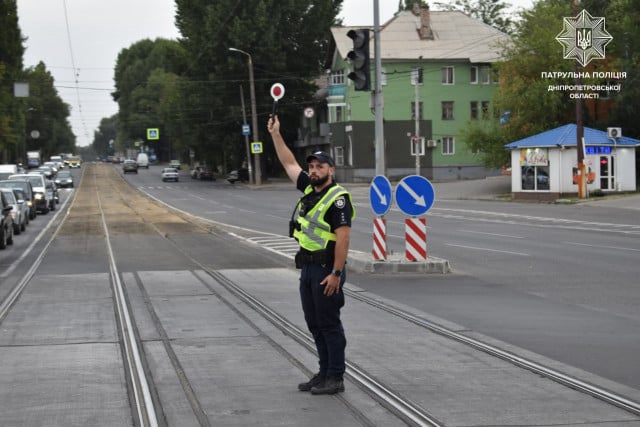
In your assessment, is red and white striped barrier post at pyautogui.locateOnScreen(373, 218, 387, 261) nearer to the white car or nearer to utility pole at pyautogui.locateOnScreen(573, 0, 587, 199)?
utility pole at pyautogui.locateOnScreen(573, 0, 587, 199)

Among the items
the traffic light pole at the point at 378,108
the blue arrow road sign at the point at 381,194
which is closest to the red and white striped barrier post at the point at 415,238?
the blue arrow road sign at the point at 381,194

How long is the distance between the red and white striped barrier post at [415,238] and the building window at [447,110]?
6335 centimetres

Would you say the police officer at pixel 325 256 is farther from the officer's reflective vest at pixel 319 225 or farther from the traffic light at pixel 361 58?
the traffic light at pixel 361 58

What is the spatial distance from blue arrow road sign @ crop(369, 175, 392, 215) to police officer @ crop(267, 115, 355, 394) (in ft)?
34.0

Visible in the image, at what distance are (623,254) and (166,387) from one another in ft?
50.2

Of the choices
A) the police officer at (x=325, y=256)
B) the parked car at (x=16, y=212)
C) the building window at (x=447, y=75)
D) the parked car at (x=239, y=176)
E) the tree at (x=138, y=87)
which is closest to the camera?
the police officer at (x=325, y=256)

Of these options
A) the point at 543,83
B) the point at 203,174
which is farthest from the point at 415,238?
the point at 203,174

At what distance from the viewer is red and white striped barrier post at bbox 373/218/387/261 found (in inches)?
701

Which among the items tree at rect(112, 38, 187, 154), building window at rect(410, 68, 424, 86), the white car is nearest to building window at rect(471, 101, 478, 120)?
building window at rect(410, 68, 424, 86)

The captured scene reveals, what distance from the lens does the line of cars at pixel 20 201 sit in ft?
86.5

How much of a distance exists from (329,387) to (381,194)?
1073 cm

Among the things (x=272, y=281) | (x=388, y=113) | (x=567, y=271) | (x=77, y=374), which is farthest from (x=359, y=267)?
(x=388, y=113)

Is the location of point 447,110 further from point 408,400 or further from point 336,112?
point 408,400

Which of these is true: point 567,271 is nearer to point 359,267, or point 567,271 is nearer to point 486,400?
point 359,267
